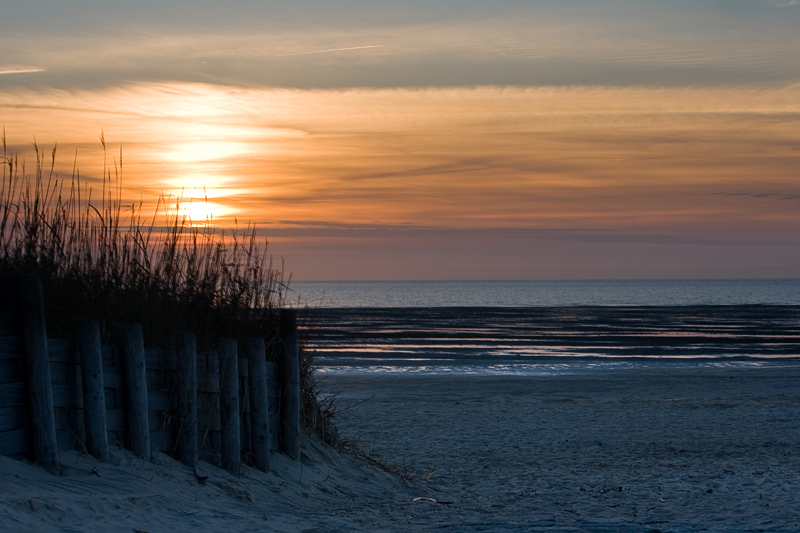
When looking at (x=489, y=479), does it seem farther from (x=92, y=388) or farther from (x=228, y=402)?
(x=92, y=388)

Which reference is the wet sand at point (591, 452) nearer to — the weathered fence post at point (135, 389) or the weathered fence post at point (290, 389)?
the weathered fence post at point (290, 389)

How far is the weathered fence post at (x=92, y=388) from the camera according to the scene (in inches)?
223

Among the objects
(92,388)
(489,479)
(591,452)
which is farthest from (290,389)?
(591,452)

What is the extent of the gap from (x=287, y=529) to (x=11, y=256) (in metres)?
3.40

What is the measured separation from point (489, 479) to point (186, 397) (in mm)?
3701

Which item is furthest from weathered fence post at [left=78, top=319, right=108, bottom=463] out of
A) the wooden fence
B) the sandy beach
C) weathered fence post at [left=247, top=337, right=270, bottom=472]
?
weathered fence post at [left=247, top=337, right=270, bottom=472]

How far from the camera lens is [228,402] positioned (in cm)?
670

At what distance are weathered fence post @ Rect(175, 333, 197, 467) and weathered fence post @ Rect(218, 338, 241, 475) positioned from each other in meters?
0.36

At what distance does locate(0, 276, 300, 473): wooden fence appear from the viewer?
533 cm

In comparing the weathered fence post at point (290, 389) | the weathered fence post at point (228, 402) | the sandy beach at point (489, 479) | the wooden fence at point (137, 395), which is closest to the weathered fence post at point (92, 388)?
the wooden fence at point (137, 395)

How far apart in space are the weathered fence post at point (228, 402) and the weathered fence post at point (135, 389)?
823mm

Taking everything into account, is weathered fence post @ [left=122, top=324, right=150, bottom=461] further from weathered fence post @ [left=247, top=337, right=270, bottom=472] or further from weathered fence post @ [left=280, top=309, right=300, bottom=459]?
weathered fence post @ [left=280, top=309, right=300, bottom=459]

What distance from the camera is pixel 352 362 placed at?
25312 millimetres

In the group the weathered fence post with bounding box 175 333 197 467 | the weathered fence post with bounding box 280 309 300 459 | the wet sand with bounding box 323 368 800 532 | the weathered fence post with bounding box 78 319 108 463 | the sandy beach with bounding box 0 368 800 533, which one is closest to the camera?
the sandy beach with bounding box 0 368 800 533
